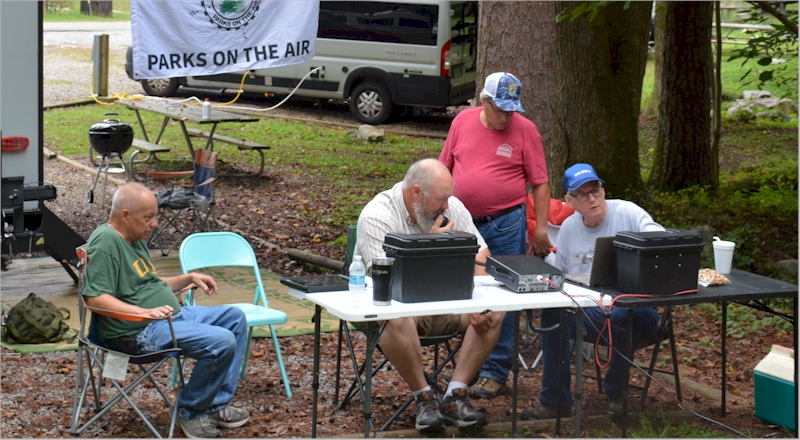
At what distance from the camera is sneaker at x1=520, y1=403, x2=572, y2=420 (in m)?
4.43

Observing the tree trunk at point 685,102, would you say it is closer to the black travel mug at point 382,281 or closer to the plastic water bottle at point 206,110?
the plastic water bottle at point 206,110

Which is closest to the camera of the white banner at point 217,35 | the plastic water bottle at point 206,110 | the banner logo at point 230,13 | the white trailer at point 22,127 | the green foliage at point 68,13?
the white trailer at point 22,127

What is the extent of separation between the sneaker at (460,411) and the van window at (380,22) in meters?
10.4

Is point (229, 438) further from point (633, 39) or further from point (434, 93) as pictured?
point (434, 93)

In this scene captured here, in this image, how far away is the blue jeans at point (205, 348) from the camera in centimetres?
396

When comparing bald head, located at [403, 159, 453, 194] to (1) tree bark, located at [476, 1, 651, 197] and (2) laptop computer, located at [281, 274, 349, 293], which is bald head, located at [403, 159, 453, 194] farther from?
(1) tree bark, located at [476, 1, 651, 197]

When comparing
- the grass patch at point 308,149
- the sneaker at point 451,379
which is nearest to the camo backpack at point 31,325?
the sneaker at point 451,379

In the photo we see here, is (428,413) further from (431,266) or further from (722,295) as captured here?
(722,295)

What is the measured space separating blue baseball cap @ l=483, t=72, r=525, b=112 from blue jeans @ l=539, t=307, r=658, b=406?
3.69 feet

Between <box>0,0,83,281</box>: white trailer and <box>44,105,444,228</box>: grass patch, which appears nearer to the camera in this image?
<box>0,0,83,281</box>: white trailer

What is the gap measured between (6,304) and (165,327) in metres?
2.67

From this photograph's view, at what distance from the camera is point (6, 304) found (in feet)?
20.0

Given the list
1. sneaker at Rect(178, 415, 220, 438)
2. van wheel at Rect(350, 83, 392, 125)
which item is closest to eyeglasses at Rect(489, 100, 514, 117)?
sneaker at Rect(178, 415, 220, 438)

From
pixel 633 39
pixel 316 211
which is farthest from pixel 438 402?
pixel 316 211
